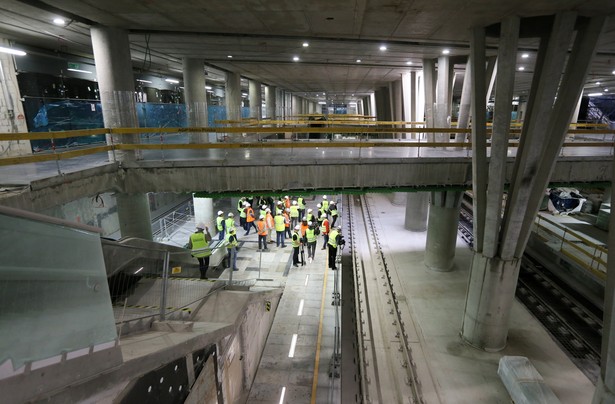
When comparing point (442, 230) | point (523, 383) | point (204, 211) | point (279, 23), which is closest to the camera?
point (523, 383)

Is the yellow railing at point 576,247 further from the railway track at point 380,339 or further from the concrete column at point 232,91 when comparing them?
the concrete column at point 232,91

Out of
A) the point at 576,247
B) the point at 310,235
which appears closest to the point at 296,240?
the point at 310,235

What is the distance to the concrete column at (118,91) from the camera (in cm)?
962

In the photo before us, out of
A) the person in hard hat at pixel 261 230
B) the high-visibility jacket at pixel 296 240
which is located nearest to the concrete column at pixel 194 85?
the person in hard hat at pixel 261 230

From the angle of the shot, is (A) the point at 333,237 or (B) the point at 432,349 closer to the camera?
(B) the point at 432,349

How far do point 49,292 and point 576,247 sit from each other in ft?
53.7

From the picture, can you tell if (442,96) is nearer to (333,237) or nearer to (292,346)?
(333,237)

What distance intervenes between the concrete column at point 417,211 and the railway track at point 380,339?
3415mm

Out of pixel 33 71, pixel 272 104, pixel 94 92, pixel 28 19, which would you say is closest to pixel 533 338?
pixel 28 19

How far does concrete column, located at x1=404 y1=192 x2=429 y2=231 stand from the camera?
718 inches

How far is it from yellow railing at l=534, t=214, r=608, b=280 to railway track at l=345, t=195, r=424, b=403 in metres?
6.96

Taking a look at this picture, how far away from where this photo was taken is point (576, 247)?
43.4 feet

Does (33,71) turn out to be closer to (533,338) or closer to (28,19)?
(28,19)

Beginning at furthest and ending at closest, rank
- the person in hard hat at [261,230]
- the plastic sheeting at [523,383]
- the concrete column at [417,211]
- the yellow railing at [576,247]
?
the concrete column at [417,211] → the person in hard hat at [261,230] → the yellow railing at [576,247] → the plastic sheeting at [523,383]
